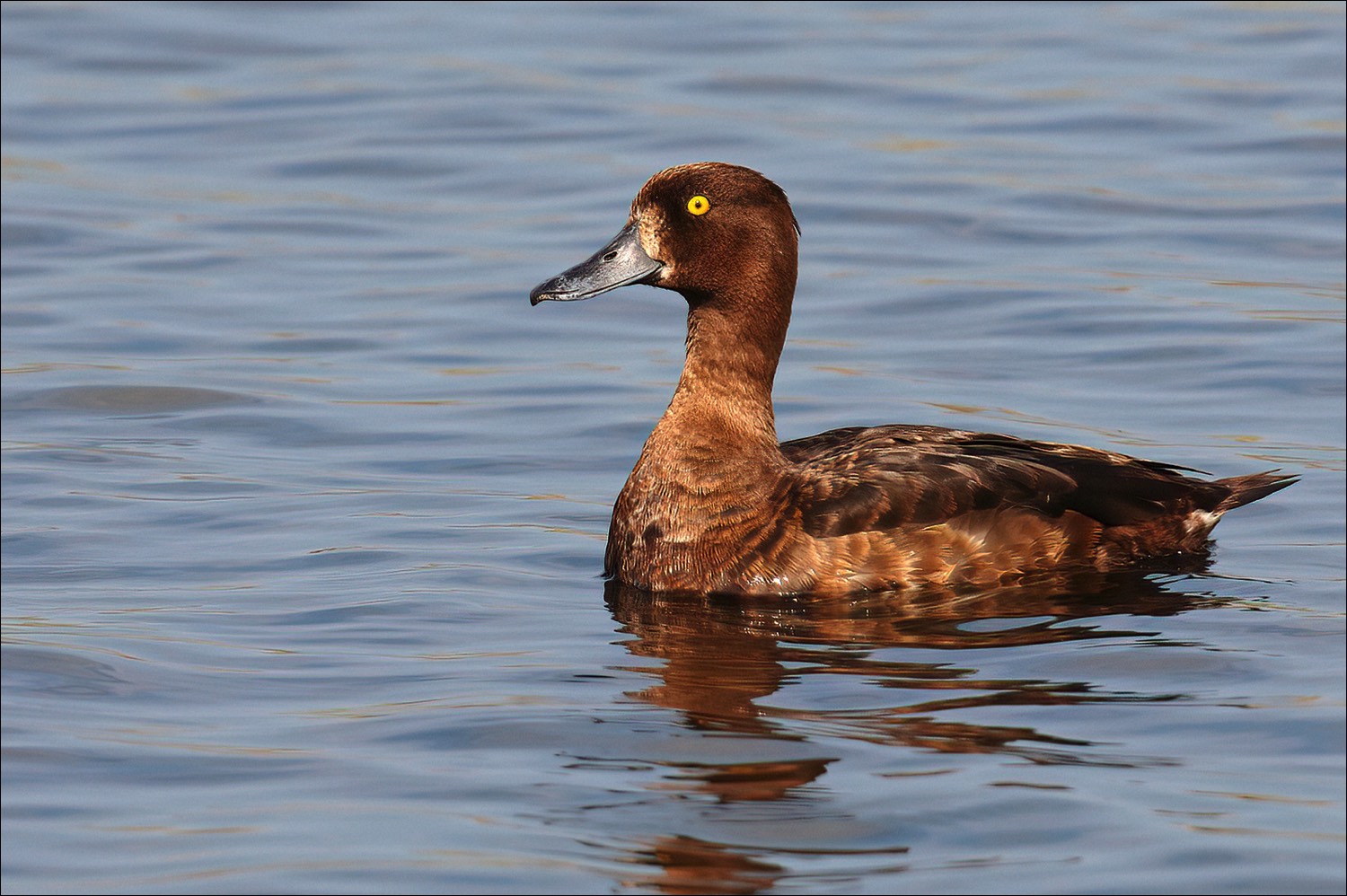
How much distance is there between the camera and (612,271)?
9.35 m

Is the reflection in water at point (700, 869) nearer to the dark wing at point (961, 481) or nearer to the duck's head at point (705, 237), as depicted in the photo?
the dark wing at point (961, 481)

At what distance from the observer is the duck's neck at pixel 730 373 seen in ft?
30.1

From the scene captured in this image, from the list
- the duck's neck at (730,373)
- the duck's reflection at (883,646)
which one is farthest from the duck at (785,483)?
the duck's reflection at (883,646)

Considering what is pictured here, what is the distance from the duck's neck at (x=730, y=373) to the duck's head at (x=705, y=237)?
0.08 m

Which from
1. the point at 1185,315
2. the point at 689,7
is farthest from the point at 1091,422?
the point at 689,7

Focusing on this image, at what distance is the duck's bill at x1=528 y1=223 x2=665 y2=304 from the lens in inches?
367

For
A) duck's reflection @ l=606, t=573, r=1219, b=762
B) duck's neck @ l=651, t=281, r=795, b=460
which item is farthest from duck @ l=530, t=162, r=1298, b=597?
duck's reflection @ l=606, t=573, r=1219, b=762

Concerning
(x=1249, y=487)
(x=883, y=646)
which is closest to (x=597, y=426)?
(x=1249, y=487)

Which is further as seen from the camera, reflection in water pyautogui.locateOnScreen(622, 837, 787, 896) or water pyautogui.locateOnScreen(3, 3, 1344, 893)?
water pyautogui.locateOnScreen(3, 3, 1344, 893)

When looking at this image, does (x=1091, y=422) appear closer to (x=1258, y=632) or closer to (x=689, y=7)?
(x=1258, y=632)

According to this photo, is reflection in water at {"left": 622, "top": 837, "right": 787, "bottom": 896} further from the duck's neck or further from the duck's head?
the duck's head

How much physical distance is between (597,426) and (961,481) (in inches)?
132

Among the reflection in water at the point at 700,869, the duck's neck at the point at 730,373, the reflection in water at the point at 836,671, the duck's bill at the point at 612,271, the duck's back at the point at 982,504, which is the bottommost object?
the reflection in water at the point at 700,869

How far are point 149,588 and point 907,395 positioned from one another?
4764mm
